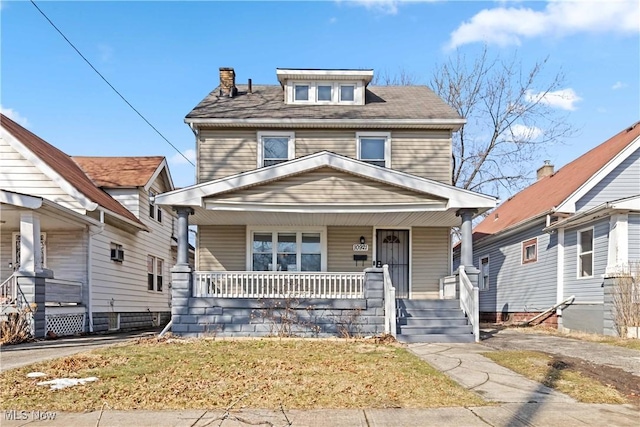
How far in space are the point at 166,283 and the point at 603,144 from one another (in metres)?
17.9

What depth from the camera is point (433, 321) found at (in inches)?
448

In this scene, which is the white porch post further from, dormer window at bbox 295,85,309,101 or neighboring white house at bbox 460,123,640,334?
neighboring white house at bbox 460,123,640,334

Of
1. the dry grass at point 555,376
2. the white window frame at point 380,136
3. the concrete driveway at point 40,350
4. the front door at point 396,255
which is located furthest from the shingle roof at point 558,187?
the concrete driveway at point 40,350

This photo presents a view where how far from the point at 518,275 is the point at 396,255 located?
576cm

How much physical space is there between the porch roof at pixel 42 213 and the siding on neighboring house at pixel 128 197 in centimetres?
361

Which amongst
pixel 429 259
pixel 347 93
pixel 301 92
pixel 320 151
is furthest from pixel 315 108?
pixel 429 259

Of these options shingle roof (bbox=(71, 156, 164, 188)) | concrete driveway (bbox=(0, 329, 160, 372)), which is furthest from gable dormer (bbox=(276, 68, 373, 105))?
concrete driveway (bbox=(0, 329, 160, 372))

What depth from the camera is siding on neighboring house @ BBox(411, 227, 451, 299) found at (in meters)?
14.4

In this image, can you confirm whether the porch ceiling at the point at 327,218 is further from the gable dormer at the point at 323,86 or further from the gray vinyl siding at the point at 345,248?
the gable dormer at the point at 323,86

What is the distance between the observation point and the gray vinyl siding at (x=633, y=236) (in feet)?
40.2

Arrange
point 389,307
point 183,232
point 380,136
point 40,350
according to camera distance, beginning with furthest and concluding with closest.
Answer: point 380,136 < point 183,232 < point 389,307 < point 40,350

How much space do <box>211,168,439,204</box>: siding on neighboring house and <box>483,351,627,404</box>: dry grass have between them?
4.47m

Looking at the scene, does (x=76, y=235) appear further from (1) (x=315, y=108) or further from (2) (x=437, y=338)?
(2) (x=437, y=338)

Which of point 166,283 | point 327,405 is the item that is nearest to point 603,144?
point 327,405
